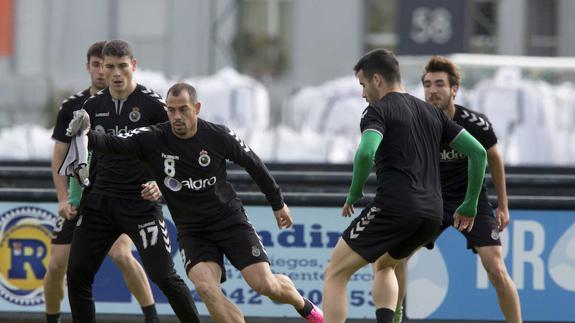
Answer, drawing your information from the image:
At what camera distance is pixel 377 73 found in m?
7.94

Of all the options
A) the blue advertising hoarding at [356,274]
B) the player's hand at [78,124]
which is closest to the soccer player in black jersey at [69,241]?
the blue advertising hoarding at [356,274]

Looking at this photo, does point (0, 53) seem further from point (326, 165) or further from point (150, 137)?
point (150, 137)

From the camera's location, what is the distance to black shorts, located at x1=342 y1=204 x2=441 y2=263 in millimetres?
7953

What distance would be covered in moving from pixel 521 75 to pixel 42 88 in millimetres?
13149

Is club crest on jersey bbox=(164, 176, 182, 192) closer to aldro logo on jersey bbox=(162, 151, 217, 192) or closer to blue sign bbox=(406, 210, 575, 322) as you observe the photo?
aldro logo on jersey bbox=(162, 151, 217, 192)

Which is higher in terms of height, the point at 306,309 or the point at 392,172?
the point at 392,172

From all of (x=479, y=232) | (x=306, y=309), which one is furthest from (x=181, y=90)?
(x=479, y=232)

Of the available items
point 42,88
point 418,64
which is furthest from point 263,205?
point 42,88

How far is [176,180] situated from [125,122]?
0.81 meters

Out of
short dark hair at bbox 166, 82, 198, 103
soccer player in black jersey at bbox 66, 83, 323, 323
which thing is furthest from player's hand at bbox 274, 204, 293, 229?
short dark hair at bbox 166, 82, 198, 103

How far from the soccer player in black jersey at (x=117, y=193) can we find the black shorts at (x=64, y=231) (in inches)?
13.5

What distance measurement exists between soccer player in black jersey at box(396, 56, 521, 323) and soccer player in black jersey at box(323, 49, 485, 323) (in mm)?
860

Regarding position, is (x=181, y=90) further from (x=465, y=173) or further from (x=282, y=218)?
(x=465, y=173)

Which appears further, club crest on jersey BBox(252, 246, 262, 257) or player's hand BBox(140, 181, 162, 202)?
player's hand BBox(140, 181, 162, 202)
